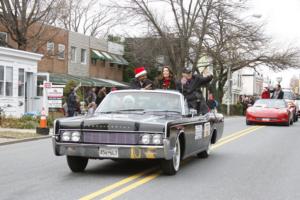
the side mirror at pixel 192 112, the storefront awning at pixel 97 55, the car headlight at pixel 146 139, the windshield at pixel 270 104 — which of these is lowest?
the car headlight at pixel 146 139

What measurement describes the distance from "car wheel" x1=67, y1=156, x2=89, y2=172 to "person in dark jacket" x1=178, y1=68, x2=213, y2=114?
112 inches

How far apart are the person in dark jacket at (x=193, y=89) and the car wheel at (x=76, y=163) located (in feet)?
9.33

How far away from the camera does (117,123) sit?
8.93 meters

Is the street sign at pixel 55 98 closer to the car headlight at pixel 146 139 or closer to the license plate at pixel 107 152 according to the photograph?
the license plate at pixel 107 152

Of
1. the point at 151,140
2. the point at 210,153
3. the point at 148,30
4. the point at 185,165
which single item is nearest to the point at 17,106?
the point at 210,153

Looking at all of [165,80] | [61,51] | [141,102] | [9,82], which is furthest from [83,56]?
[141,102]

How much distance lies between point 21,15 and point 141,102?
27.5 metres

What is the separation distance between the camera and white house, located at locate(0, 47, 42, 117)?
2580 cm

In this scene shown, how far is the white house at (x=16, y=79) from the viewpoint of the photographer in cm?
2580

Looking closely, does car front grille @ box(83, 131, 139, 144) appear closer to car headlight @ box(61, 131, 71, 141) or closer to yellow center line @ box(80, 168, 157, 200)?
car headlight @ box(61, 131, 71, 141)

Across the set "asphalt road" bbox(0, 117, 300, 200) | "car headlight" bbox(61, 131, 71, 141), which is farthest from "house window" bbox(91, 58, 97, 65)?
"car headlight" bbox(61, 131, 71, 141)

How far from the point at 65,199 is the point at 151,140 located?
6.66 feet

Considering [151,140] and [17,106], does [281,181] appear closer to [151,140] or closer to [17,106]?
[151,140]

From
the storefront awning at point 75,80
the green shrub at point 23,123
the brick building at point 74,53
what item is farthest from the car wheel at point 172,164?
the storefront awning at point 75,80
